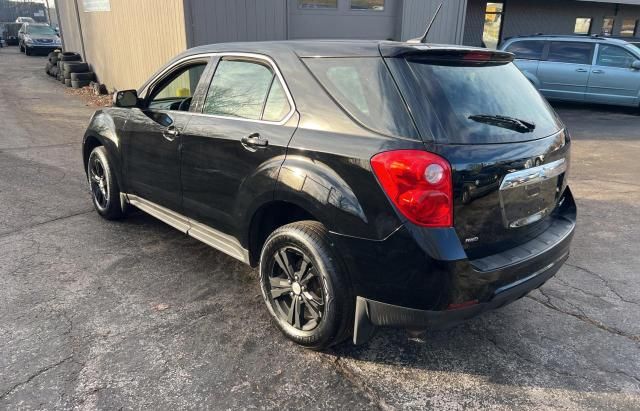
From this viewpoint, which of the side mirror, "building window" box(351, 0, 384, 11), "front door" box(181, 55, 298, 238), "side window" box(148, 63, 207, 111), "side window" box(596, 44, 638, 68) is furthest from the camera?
"side window" box(596, 44, 638, 68)

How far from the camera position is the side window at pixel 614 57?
36.4 feet

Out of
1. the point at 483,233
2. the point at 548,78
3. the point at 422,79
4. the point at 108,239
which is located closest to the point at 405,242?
the point at 483,233

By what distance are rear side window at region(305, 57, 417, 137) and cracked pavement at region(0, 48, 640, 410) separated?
1363 millimetres

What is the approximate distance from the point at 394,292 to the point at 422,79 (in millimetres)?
1098

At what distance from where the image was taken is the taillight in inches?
88.4

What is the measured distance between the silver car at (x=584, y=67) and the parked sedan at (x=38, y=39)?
24649 millimetres

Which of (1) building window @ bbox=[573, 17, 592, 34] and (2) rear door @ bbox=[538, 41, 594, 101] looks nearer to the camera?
(2) rear door @ bbox=[538, 41, 594, 101]

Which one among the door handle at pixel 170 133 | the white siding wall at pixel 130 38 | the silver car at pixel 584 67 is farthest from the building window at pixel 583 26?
the door handle at pixel 170 133

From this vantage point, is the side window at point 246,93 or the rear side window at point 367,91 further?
the side window at point 246,93

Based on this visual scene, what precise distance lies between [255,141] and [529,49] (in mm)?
11520

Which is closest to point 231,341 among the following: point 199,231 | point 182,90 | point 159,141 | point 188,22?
point 199,231

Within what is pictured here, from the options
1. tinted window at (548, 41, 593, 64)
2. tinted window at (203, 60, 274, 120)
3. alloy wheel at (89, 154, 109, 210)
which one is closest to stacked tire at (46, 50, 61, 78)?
alloy wheel at (89, 154, 109, 210)

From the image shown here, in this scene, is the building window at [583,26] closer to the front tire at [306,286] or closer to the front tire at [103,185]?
the front tire at [103,185]

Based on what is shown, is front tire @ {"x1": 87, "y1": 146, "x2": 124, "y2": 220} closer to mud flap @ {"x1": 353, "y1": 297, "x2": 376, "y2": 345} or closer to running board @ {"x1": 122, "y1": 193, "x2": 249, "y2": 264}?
running board @ {"x1": 122, "y1": 193, "x2": 249, "y2": 264}
